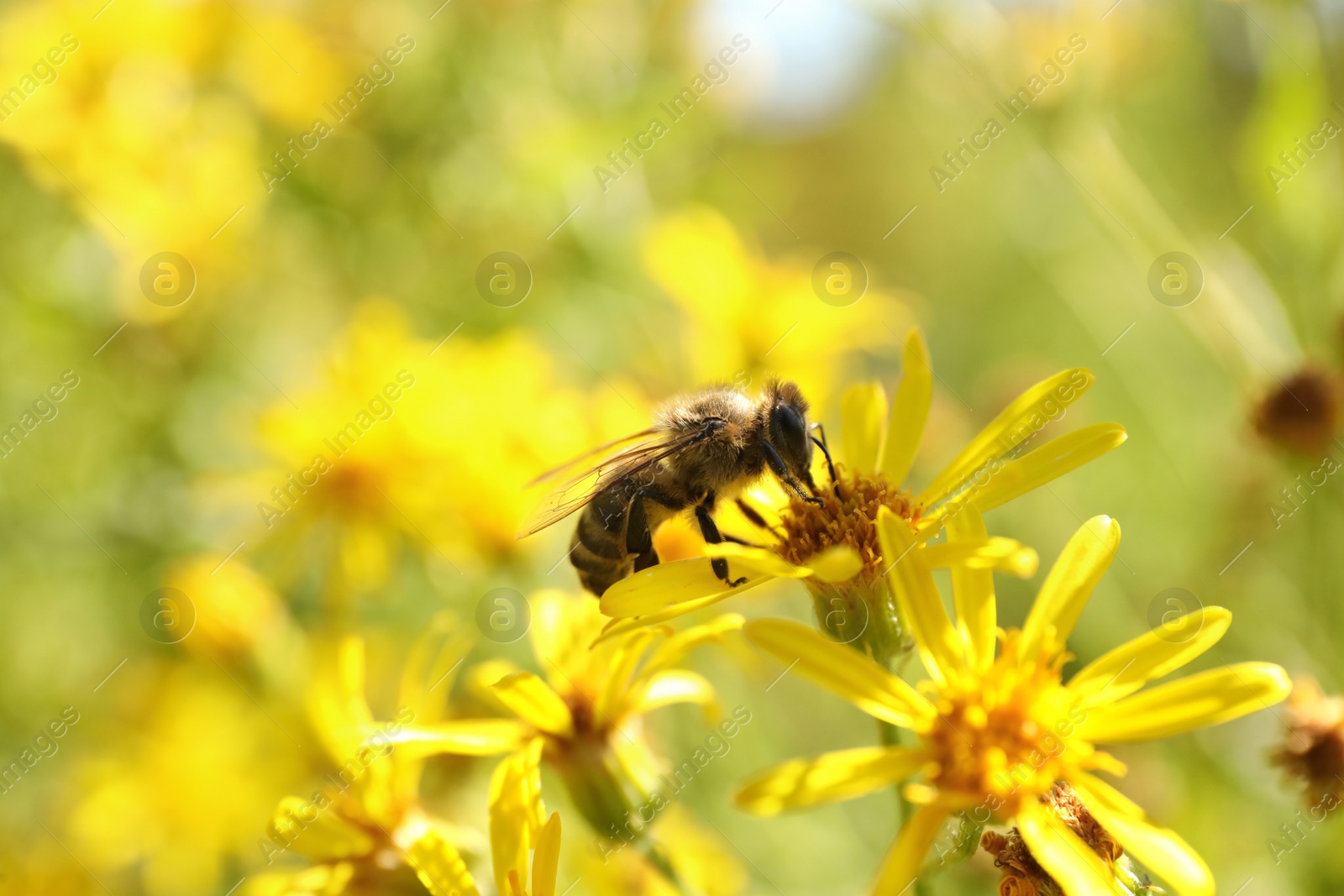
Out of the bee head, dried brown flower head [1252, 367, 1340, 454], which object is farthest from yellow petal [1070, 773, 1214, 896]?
dried brown flower head [1252, 367, 1340, 454]

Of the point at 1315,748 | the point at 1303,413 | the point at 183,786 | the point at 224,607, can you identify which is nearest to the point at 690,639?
the point at 1315,748

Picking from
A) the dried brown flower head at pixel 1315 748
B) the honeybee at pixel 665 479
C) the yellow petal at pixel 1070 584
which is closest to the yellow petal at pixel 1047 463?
the yellow petal at pixel 1070 584

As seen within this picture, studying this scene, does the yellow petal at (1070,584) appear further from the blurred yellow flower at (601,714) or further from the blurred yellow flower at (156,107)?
the blurred yellow flower at (156,107)

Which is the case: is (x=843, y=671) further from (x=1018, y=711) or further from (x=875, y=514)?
(x=875, y=514)

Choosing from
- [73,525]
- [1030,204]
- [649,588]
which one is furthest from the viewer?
[1030,204]

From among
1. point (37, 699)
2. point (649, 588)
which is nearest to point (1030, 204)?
point (649, 588)

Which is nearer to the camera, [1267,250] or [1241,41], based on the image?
[1267,250]

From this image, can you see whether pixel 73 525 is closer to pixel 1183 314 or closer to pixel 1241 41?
pixel 1183 314
